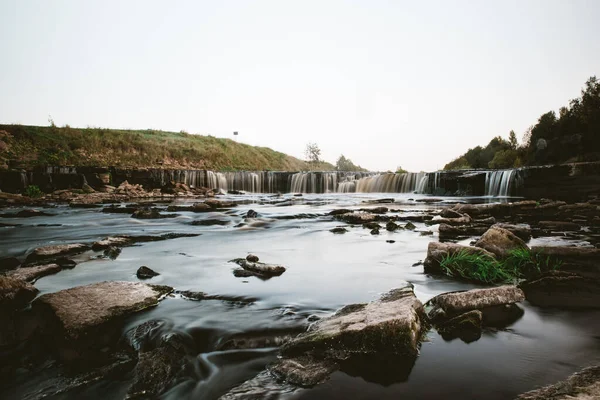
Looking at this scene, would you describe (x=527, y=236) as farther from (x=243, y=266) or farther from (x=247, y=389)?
(x=247, y=389)

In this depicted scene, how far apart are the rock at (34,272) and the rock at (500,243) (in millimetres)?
6365

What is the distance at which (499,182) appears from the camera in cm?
2364

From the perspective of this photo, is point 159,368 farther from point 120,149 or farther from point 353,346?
point 120,149

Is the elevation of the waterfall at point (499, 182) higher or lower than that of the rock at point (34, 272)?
higher

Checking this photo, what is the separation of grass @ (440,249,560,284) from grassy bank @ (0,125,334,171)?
3579cm

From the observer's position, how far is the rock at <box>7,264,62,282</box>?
4.42 meters

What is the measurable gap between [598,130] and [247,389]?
35064 mm

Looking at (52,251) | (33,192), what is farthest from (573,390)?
(33,192)

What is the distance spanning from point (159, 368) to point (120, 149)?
46052mm

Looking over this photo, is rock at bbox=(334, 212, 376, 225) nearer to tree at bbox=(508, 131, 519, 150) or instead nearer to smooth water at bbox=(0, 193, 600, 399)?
smooth water at bbox=(0, 193, 600, 399)

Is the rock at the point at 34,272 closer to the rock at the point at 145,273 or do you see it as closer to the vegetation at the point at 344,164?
the rock at the point at 145,273

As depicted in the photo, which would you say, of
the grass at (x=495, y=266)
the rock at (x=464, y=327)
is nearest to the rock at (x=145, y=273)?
the rock at (x=464, y=327)

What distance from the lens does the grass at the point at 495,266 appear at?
4.27m

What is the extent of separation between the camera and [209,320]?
3.22m
